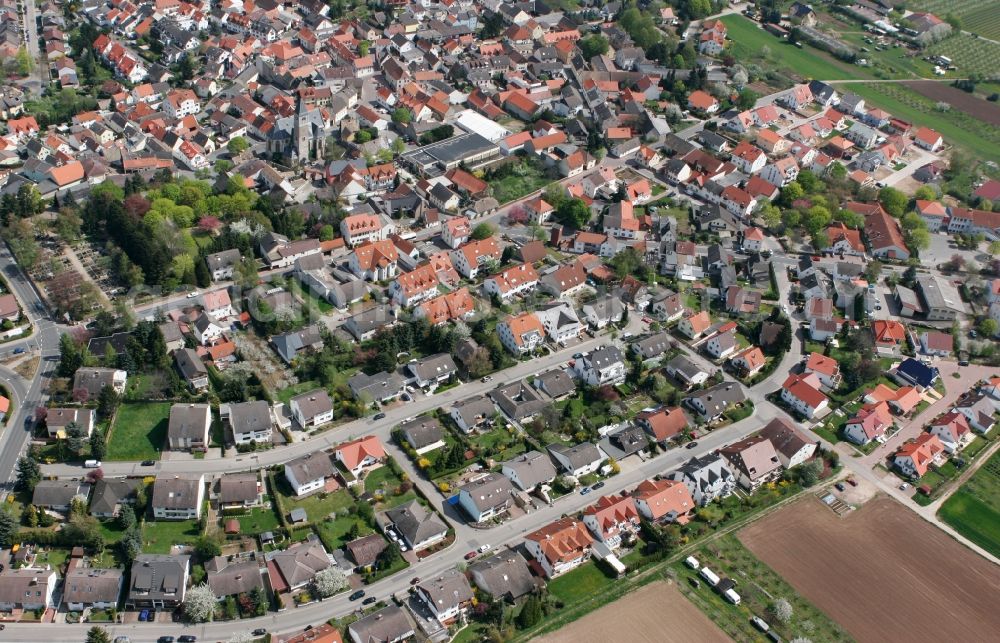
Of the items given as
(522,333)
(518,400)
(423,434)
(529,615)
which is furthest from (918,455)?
(423,434)

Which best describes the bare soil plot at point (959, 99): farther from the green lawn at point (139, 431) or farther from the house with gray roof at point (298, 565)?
the green lawn at point (139, 431)

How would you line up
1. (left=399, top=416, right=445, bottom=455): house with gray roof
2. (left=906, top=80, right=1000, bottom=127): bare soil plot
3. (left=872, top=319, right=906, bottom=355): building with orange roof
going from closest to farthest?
(left=399, top=416, right=445, bottom=455): house with gray roof
(left=872, top=319, right=906, bottom=355): building with orange roof
(left=906, top=80, right=1000, bottom=127): bare soil plot

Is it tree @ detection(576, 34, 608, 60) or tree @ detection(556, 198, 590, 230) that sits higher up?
tree @ detection(576, 34, 608, 60)

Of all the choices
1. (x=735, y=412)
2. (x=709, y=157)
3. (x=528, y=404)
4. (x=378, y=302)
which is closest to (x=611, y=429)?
(x=528, y=404)

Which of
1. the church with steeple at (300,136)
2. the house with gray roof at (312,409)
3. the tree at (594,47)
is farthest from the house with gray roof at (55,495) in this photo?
the tree at (594,47)

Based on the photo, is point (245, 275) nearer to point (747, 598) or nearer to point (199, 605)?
point (199, 605)

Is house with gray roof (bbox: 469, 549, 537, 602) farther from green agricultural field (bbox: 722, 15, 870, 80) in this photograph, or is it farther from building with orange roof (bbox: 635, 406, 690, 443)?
green agricultural field (bbox: 722, 15, 870, 80)

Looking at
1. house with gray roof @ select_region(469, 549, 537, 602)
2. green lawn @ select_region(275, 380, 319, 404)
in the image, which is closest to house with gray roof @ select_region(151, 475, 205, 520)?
green lawn @ select_region(275, 380, 319, 404)
